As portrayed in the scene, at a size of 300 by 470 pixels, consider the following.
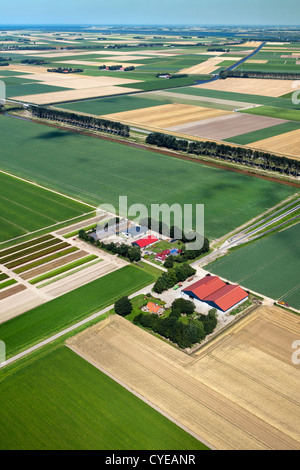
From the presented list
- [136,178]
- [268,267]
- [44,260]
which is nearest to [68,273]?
[44,260]

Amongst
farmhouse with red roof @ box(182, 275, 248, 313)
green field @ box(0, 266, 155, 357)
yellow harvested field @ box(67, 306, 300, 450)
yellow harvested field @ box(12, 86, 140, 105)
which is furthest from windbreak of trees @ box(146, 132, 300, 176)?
yellow harvested field @ box(12, 86, 140, 105)

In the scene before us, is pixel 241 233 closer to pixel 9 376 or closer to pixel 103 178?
pixel 103 178

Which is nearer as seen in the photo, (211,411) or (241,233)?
(211,411)

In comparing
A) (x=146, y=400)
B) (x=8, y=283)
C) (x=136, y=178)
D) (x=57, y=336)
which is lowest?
(x=146, y=400)

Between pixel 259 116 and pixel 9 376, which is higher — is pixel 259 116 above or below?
above

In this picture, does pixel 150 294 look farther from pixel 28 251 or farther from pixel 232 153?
pixel 232 153

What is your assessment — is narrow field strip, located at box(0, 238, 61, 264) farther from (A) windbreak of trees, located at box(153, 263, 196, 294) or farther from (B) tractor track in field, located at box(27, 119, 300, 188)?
(B) tractor track in field, located at box(27, 119, 300, 188)
